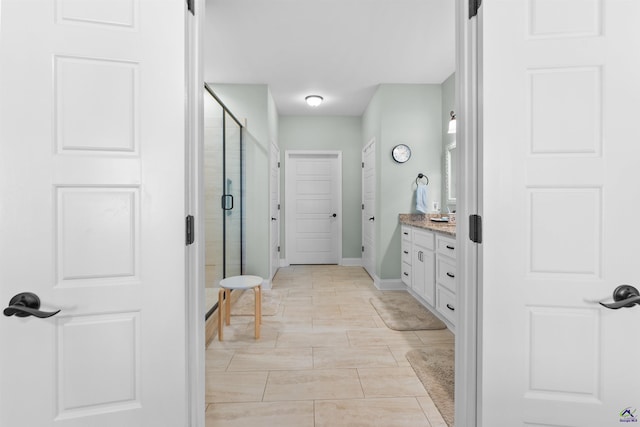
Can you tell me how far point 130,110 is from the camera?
0.99 m

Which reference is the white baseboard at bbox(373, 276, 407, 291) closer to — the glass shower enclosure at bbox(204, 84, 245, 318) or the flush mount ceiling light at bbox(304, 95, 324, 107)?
the glass shower enclosure at bbox(204, 84, 245, 318)

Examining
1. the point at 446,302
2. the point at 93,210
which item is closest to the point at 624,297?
the point at 93,210

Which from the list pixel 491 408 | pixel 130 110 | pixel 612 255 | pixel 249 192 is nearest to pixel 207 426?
pixel 491 408

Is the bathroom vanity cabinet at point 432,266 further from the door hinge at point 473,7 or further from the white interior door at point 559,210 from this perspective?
the door hinge at point 473,7

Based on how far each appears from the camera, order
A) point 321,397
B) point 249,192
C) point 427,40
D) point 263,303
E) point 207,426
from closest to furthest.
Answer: point 207,426 < point 321,397 < point 427,40 < point 263,303 < point 249,192

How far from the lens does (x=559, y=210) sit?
99 centimetres

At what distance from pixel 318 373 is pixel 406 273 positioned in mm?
2213

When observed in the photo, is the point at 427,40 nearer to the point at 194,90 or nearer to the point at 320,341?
the point at 194,90

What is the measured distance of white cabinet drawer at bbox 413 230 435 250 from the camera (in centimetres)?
316

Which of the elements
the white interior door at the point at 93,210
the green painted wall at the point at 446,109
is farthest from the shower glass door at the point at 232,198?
the green painted wall at the point at 446,109

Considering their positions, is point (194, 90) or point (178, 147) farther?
point (194, 90)

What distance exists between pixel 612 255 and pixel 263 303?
10.6 feet

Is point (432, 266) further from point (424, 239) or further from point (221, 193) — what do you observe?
point (221, 193)

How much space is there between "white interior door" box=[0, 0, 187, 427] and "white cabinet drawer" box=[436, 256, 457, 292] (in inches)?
90.5
